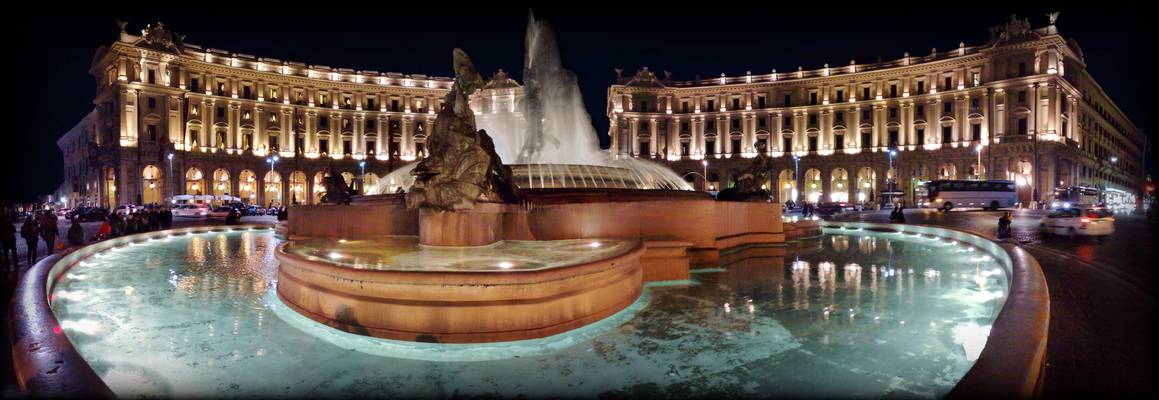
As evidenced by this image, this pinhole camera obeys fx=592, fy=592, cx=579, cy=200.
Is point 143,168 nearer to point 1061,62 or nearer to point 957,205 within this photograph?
point 957,205

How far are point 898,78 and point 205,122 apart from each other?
69.4 meters

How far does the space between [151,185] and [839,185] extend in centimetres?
6807

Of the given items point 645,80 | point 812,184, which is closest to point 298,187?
point 645,80

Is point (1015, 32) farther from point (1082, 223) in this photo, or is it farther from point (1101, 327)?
point (1101, 327)

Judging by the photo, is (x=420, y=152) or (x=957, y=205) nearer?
(x=957, y=205)

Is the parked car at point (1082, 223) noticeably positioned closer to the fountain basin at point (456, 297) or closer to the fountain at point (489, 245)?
the fountain at point (489, 245)

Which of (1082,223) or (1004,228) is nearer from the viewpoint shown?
(1004,228)

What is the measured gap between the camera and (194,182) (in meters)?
56.0

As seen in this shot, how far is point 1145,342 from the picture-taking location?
4.72 meters

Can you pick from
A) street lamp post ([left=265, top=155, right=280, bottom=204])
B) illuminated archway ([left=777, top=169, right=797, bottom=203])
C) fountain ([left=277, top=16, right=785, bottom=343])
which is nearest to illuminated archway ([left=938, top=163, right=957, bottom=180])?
illuminated archway ([left=777, top=169, right=797, bottom=203])

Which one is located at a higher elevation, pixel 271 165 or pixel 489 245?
pixel 271 165

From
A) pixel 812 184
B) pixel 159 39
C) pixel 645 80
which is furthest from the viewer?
pixel 645 80

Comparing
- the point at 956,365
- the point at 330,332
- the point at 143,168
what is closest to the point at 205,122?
the point at 143,168

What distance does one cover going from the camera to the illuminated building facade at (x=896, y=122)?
169ft
